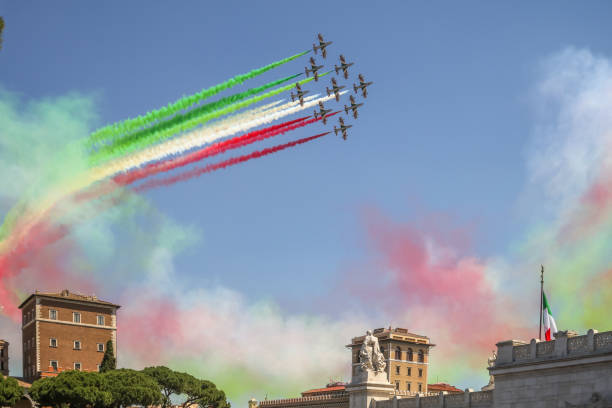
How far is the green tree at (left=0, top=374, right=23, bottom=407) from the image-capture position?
99438 mm

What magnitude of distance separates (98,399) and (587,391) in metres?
67.6

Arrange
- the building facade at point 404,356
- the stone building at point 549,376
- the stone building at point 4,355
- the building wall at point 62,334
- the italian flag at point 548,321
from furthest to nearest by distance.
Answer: the building facade at point 404,356, the stone building at point 4,355, the building wall at point 62,334, the italian flag at point 548,321, the stone building at point 549,376

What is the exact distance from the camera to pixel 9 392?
10006cm

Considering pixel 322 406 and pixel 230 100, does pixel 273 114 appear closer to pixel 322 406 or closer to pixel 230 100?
pixel 230 100

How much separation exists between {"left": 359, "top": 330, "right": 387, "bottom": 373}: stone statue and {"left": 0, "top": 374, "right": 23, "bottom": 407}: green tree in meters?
51.2

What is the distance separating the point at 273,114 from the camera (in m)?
89.1

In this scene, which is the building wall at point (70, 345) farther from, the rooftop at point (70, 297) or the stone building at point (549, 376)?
the stone building at point (549, 376)

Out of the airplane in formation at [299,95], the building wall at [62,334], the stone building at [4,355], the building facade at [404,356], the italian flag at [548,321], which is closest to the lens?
the italian flag at [548,321]

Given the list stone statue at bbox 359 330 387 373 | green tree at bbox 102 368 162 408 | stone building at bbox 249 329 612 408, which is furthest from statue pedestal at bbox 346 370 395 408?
green tree at bbox 102 368 162 408

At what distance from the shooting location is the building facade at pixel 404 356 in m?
154

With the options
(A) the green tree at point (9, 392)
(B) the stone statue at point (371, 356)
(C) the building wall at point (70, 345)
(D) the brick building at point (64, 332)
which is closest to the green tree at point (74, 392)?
(A) the green tree at point (9, 392)

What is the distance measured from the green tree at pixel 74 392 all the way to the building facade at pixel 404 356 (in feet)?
196

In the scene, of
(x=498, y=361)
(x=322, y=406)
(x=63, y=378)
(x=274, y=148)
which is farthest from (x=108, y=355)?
(x=498, y=361)

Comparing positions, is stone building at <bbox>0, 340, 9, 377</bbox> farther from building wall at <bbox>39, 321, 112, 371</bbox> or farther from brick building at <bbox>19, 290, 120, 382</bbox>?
building wall at <bbox>39, 321, 112, 371</bbox>
